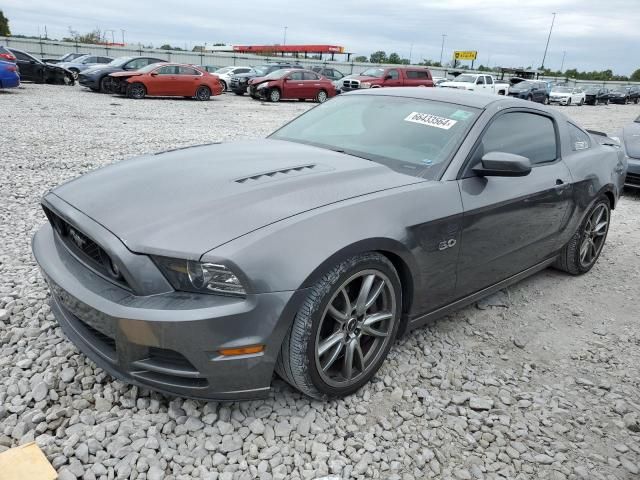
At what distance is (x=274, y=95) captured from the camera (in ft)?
67.6

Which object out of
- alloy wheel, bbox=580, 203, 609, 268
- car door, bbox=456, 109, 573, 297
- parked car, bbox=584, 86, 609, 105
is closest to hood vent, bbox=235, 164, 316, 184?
car door, bbox=456, 109, 573, 297

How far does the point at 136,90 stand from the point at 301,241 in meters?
17.2

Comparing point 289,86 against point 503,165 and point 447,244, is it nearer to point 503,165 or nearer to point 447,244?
point 503,165

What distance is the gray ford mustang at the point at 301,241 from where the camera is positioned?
204 cm

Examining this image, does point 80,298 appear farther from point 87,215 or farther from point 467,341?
point 467,341

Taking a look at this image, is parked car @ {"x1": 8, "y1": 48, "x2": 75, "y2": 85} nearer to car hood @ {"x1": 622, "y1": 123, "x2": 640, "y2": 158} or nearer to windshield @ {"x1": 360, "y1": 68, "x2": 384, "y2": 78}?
windshield @ {"x1": 360, "y1": 68, "x2": 384, "y2": 78}

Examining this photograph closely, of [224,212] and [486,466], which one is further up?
[224,212]

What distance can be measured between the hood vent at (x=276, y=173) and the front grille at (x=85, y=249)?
72 centimetres

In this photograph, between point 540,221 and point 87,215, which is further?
point 540,221

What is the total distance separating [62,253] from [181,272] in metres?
0.83

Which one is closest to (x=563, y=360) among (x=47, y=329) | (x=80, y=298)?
(x=80, y=298)

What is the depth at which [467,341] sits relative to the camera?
323cm

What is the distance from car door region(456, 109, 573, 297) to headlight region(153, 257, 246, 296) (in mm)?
1397

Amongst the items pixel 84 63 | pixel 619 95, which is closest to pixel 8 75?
pixel 84 63
